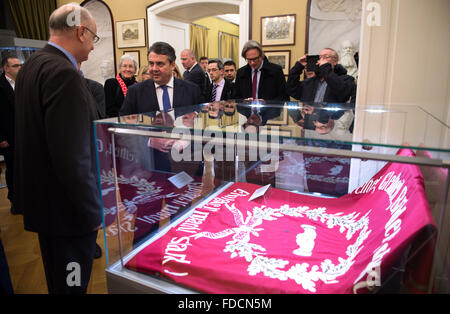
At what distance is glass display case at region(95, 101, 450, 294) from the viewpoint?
887mm

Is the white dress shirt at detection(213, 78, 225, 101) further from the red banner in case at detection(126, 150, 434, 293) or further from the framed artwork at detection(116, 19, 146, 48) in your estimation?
the framed artwork at detection(116, 19, 146, 48)

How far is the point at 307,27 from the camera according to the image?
184 inches

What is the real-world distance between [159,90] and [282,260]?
5.37 feet

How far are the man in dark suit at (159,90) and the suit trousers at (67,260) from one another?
111cm

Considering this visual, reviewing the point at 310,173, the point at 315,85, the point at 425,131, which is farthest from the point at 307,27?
the point at 425,131

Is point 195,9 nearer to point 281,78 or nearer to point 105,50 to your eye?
point 105,50

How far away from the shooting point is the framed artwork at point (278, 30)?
477 centimetres

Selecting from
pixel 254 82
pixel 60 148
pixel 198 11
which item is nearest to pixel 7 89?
pixel 254 82

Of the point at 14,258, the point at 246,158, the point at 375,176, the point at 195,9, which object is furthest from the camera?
the point at 195,9

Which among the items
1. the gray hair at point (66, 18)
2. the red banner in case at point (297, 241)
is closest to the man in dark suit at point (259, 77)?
the red banner in case at point (297, 241)

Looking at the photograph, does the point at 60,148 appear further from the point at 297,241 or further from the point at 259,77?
the point at 259,77

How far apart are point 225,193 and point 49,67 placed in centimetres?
126

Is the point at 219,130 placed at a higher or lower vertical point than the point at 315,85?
lower
